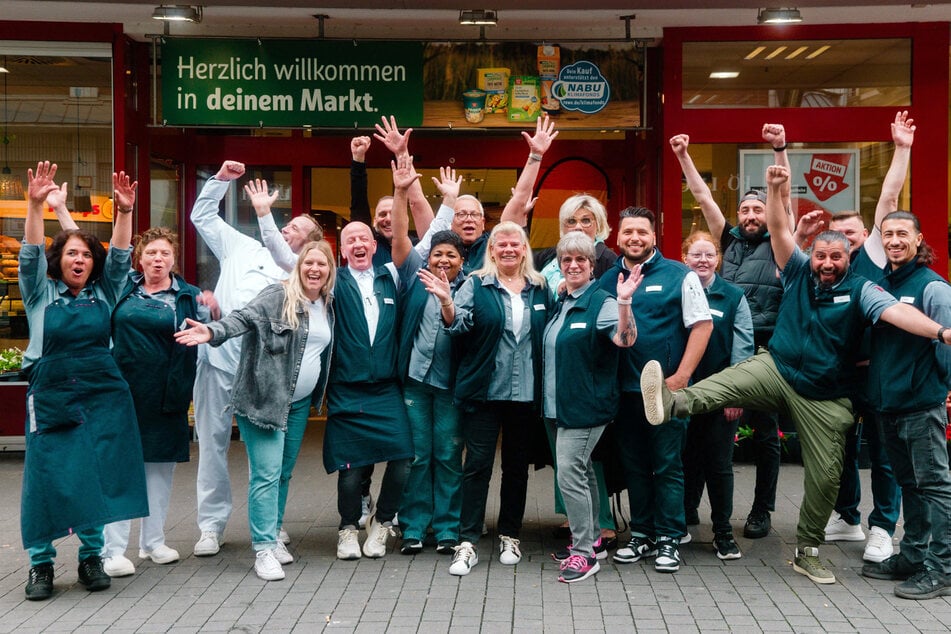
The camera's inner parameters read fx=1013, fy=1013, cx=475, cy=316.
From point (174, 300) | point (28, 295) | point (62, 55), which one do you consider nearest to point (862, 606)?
point (174, 300)

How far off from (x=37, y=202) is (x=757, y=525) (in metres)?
4.58

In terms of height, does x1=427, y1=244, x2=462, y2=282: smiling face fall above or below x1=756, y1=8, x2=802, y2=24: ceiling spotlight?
below

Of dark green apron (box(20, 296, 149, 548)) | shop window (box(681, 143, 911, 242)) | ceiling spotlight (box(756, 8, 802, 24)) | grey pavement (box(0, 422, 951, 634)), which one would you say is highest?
ceiling spotlight (box(756, 8, 802, 24))

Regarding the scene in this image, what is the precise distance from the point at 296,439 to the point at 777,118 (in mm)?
5366

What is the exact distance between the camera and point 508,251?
562 centimetres

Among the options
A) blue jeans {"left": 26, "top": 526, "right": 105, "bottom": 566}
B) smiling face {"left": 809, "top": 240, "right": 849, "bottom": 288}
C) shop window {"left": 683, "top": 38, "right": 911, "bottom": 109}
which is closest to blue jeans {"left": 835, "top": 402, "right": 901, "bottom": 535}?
smiling face {"left": 809, "top": 240, "right": 849, "bottom": 288}

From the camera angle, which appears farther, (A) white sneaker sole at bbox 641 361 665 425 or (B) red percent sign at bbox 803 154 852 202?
(B) red percent sign at bbox 803 154 852 202

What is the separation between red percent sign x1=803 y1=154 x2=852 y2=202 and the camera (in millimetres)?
8828

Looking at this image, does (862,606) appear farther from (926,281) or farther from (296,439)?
(296,439)

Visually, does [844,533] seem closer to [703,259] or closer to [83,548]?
[703,259]

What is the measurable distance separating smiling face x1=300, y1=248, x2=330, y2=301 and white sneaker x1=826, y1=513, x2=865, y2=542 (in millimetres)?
3449

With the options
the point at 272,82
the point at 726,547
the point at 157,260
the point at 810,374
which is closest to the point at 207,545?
the point at 157,260

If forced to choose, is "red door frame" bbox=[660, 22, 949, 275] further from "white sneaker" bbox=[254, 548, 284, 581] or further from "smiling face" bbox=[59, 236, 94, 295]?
"smiling face" bbox=[59, 236, 94, 295]

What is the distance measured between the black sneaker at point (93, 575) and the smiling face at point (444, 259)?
93.6 inches
